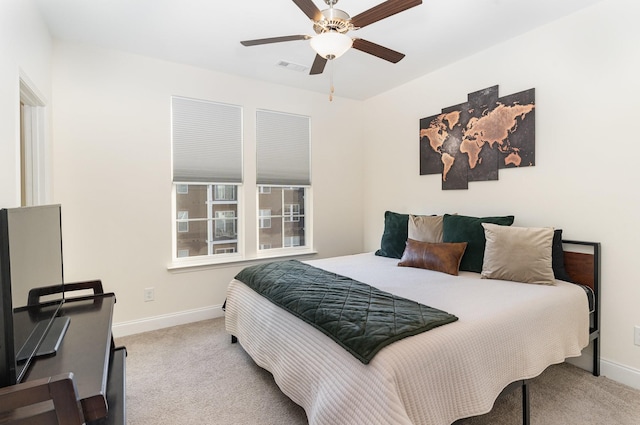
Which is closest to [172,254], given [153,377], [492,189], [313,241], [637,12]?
[153,377]

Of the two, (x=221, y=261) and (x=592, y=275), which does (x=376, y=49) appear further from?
(x=221, y=261)

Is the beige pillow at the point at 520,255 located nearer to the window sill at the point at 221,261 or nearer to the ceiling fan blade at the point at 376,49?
the ceiling fan blade at the point at 376,49

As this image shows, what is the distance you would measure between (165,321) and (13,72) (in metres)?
2.36

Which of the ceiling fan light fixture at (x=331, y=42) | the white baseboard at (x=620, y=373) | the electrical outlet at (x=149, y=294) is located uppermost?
the ceiling fan light fixture at (x=331, y=42)

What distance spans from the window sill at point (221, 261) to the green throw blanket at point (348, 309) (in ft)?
3.66

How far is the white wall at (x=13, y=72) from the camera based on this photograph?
1.67 m

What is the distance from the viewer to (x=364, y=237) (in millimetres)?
4535

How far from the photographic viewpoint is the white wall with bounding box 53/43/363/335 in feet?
9.21

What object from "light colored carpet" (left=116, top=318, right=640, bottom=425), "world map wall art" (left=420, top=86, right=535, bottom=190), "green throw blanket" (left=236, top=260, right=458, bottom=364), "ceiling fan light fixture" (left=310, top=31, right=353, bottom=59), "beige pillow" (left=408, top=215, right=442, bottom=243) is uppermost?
"ceiling fan light fixture" (left=310, top=31, right=353, bottom=59)

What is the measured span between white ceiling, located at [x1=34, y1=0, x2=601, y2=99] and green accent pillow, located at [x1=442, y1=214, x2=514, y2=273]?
1.55m

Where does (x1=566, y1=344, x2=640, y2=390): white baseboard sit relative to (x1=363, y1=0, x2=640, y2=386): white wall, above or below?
below

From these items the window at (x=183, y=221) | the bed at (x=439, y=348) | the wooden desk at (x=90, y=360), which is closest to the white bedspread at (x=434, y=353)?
the bed at (x=439, y=348)

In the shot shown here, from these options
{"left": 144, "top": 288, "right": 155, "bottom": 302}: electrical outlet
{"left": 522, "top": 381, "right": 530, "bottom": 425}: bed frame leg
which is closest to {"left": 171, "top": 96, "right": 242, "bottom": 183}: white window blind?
{"left": 144, "top": 288, "right": 155, "bottom": 302}: electrical outlet

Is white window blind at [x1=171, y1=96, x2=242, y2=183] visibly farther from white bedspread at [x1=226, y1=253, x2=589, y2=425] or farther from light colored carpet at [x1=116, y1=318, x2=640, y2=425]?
light colored carpet at [x1=116, y1=318, x2=640, y2=425]
